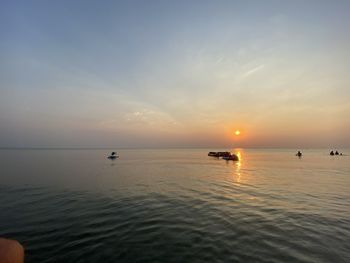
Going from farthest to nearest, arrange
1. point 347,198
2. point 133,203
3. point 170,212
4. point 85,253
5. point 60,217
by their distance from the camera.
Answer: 1. point 347,198
2. point 133,203
3. point 170,212
4. point 60,217
5. point 85,253

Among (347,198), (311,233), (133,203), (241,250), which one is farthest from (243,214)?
(347,198)

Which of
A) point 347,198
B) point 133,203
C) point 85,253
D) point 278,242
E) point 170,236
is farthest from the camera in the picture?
point 347,198

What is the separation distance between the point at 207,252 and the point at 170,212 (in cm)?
884

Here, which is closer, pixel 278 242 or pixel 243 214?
pixel 278 242

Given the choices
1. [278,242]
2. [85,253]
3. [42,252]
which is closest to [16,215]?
[42,252]

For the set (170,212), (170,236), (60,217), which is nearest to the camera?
(170,236)

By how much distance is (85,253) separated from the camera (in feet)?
39.7

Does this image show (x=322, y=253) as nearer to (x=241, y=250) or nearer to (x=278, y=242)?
(x=278, y=242)

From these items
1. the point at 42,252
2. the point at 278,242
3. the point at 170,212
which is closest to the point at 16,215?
the point at 42,252

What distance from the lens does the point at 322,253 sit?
1231cm

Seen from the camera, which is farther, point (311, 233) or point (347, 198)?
point (347, 198)

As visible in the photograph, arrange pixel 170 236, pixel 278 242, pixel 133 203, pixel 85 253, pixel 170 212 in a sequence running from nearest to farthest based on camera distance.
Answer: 1. pixel 85 253
2. pixel 278 242
3. pixel 170 236
4. pixel 170 212
5. pixel 133 203

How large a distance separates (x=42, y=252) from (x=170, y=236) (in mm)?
7887

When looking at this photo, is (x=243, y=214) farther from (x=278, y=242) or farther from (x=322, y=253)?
(x=322, y=253)
